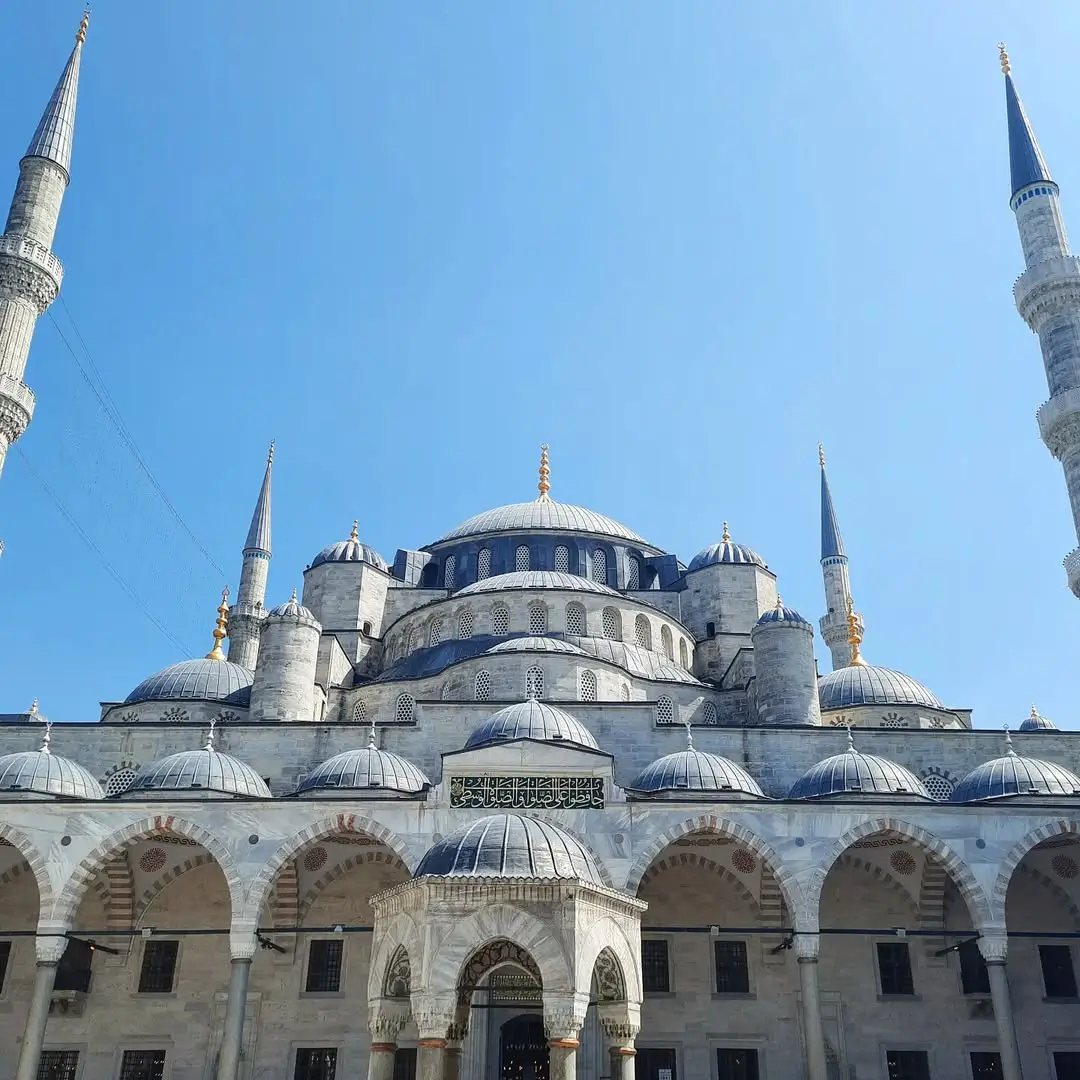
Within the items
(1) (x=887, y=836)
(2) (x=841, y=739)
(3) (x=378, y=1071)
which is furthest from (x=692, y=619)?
(3) (x=378, y=1071)

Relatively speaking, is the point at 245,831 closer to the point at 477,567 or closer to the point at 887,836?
the point at 887,836

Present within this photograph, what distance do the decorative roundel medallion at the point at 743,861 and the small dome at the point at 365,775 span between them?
4.69 metres

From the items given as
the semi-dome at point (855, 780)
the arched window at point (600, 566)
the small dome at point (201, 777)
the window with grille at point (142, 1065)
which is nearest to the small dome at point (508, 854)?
the small dome at point (201, 777)

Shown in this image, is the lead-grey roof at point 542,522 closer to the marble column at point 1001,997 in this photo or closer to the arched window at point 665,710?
the arched window at point 665,710

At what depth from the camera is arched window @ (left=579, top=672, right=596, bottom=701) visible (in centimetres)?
1802

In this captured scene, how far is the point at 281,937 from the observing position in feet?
51.5

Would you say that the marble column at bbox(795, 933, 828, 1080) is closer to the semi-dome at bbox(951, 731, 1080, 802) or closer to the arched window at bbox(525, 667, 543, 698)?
the semi-dome at bbox(951, 731, 1080, 802)

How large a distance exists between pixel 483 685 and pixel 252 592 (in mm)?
10624

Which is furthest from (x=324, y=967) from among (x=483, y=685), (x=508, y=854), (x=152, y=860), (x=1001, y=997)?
(x=508, y=854)

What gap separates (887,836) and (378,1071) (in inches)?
410

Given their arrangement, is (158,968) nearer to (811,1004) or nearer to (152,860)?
(152,860)

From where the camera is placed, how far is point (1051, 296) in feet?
66.3

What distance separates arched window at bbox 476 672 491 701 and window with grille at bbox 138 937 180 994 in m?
5.91

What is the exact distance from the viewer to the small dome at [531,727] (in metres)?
14.7
